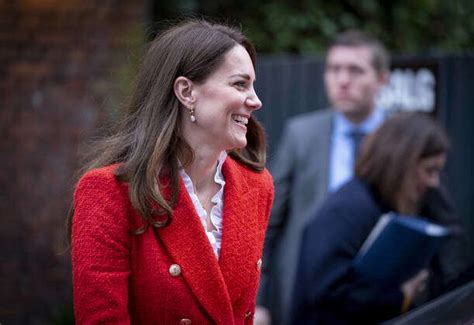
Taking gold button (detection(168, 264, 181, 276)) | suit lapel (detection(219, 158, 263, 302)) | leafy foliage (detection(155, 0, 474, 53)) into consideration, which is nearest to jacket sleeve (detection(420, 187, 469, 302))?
suit lapel (detection(219, 158, 263, 302))

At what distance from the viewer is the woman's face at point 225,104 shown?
8.07 feet

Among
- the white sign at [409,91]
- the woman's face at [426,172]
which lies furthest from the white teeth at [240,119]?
the white sign at [409,91]

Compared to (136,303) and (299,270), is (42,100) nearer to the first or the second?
(299,270)

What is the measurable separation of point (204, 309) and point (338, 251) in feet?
4.75

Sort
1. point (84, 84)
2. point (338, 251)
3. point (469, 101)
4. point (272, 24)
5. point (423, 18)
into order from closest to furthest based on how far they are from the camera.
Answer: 1. point (338, 251)
2. point (469, 101)
3. point (84, 84)
4. point (272, 24)
5. point (423, 18)

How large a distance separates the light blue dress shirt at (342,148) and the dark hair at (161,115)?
9.33 feet

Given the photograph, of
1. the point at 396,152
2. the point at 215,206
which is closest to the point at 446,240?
the point at 396,152

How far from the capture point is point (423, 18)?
32.3 ft

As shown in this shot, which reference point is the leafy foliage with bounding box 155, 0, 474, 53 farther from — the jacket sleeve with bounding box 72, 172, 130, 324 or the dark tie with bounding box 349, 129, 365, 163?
the jacket sleeve with bounding box 72, 172, 130, 324

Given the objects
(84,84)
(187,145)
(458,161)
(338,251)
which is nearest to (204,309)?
(187,145)

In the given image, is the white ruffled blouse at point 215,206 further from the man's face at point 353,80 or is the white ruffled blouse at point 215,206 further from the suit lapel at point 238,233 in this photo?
the man's face at point 353,80

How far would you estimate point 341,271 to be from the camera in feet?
12.4

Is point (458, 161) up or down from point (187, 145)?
down

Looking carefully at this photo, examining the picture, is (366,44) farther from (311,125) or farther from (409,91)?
(409,91)
